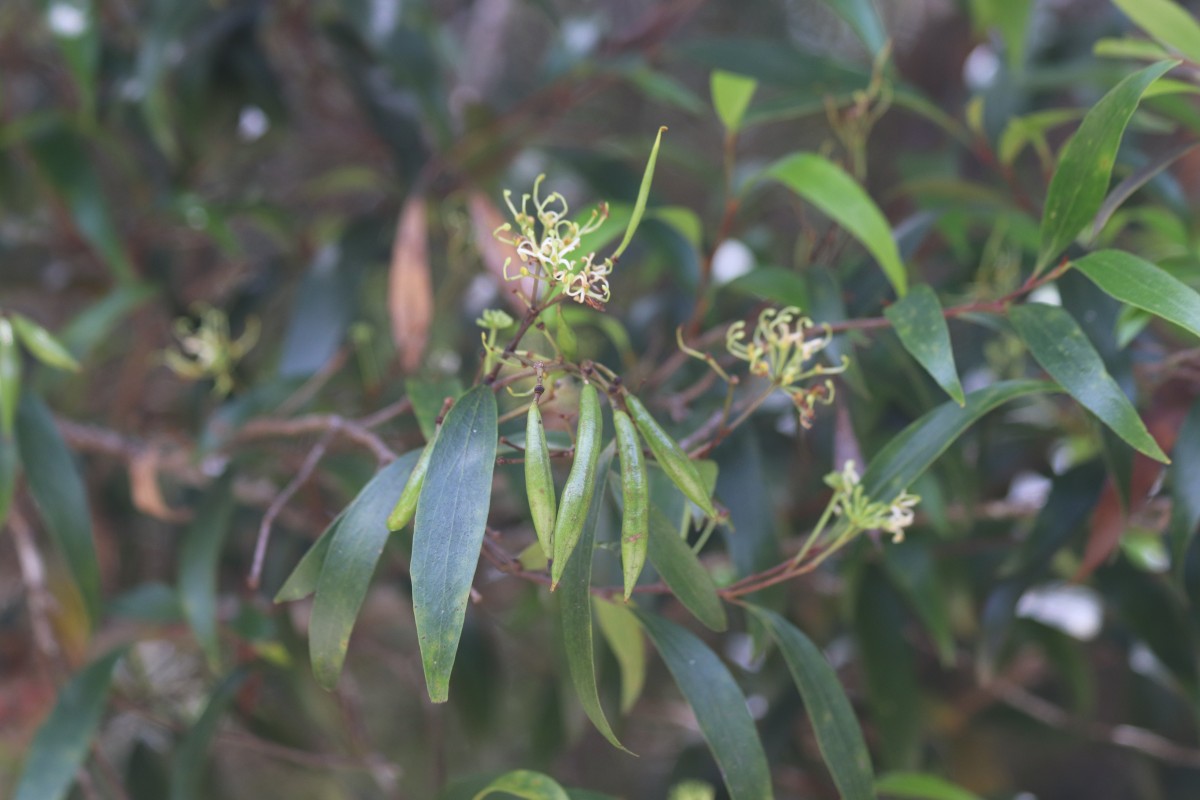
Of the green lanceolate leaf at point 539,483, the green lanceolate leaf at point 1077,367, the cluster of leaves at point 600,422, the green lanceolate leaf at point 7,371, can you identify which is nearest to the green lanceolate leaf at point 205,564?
the cluster of leaves at point 600,422

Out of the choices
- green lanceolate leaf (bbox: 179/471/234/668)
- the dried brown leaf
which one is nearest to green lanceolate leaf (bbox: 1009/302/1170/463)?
the dried brown leaf

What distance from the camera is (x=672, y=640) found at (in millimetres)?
436

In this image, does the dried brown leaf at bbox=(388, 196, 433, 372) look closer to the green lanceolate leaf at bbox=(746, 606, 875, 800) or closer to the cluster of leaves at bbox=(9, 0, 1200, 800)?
the cluster of leaves at bbox=(9, 0, 1200, 800)

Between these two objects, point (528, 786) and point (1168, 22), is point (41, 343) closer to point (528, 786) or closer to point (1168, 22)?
point (528, 786)

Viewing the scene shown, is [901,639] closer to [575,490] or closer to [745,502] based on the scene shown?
[745,502]

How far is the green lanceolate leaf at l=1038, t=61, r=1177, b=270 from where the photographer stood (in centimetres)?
40

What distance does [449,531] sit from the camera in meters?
0.34

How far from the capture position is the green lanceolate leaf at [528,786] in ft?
1.36

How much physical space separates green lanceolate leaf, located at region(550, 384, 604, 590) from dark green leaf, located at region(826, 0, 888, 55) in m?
0.43

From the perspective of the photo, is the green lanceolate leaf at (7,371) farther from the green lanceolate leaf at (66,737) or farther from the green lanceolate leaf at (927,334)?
the green lanceolate leaf at (927,334)

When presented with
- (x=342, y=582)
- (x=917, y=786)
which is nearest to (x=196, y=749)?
(x=342, y=582)

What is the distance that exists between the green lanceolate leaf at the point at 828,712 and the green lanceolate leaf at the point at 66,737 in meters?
0.39

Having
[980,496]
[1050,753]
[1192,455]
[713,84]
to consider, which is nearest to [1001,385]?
[1192,455]

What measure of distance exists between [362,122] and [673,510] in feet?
2.17
